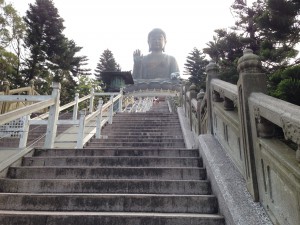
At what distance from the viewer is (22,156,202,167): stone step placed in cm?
381

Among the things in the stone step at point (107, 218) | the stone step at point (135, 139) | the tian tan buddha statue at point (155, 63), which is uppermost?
the tian tan buddha statue at point (155, 63)

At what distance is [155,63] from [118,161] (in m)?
31.4

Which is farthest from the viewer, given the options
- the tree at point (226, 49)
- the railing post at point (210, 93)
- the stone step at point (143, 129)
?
the tree at point (226, 49)

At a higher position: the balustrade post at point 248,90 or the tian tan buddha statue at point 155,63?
the tian tan buddha statue at point 155,63

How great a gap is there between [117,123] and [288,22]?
5991 mm

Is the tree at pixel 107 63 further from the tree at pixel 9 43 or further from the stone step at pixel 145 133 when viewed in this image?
the stone step at pixel 145 133

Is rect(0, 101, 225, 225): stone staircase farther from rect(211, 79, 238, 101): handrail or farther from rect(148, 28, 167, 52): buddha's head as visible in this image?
rect(148, 28, 167, 52): buddha's head

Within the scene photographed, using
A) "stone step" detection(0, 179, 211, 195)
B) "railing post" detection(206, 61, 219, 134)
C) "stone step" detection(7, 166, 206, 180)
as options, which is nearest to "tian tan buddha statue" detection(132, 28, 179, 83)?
"railing post" detection(206, 61, 219, 134)

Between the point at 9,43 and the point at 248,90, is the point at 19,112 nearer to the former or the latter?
the point at 248,90

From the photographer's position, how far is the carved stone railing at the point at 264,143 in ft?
5.81

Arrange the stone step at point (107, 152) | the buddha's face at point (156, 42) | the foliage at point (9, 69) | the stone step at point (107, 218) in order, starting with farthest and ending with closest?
the buddha's face at point (156, 42) → the foliage at point (9, 69) → the stone step at point (107, 152) → the stone step at point (107, 218)

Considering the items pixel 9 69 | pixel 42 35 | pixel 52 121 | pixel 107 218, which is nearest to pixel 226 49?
pixel 52 121

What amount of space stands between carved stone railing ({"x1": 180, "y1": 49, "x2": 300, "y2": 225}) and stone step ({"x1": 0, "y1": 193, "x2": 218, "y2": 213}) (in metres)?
0.56

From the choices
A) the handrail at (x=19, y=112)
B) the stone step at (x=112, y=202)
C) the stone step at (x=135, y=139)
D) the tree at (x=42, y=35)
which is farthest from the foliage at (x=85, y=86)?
the stone step at (x=112, y=202)
